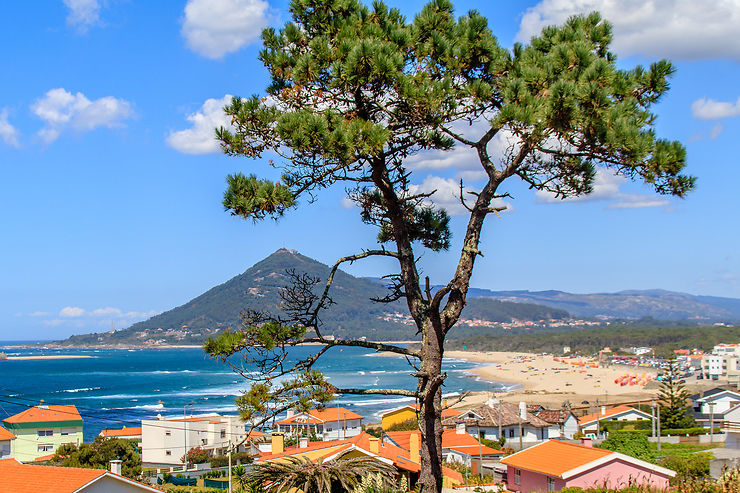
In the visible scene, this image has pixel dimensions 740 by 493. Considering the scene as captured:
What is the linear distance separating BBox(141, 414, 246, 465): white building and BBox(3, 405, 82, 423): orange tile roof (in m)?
6.45

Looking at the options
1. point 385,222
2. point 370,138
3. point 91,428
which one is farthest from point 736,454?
point 91,428

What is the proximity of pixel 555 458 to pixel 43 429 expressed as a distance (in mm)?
39335

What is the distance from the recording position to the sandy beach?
92.1 meters

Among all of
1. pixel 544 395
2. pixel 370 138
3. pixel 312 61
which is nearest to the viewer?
pixel 370 138

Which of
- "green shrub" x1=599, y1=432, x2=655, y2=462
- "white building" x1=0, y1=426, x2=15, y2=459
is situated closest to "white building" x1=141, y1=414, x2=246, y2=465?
"white building" x1=0, y1=426, x2=15, y2=459

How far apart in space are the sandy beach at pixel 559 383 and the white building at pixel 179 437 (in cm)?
3643

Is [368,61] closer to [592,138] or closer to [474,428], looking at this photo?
[592,138]

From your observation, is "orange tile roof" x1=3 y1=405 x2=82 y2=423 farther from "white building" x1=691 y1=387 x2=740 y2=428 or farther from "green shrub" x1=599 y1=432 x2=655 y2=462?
"white building" x1=691 y1=387 x2=740 y2=428

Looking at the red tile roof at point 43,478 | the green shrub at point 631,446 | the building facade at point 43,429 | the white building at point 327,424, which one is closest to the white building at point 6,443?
the building facade at point 43,429

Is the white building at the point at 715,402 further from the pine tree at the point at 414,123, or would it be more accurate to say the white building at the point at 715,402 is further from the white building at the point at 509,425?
the pine tree at the point at 414,123

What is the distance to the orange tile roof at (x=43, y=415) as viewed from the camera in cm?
5038

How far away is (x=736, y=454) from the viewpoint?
25.5 m

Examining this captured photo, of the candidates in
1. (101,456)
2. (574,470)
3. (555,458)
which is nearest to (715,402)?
(555,458)

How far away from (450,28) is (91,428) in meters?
68.4
